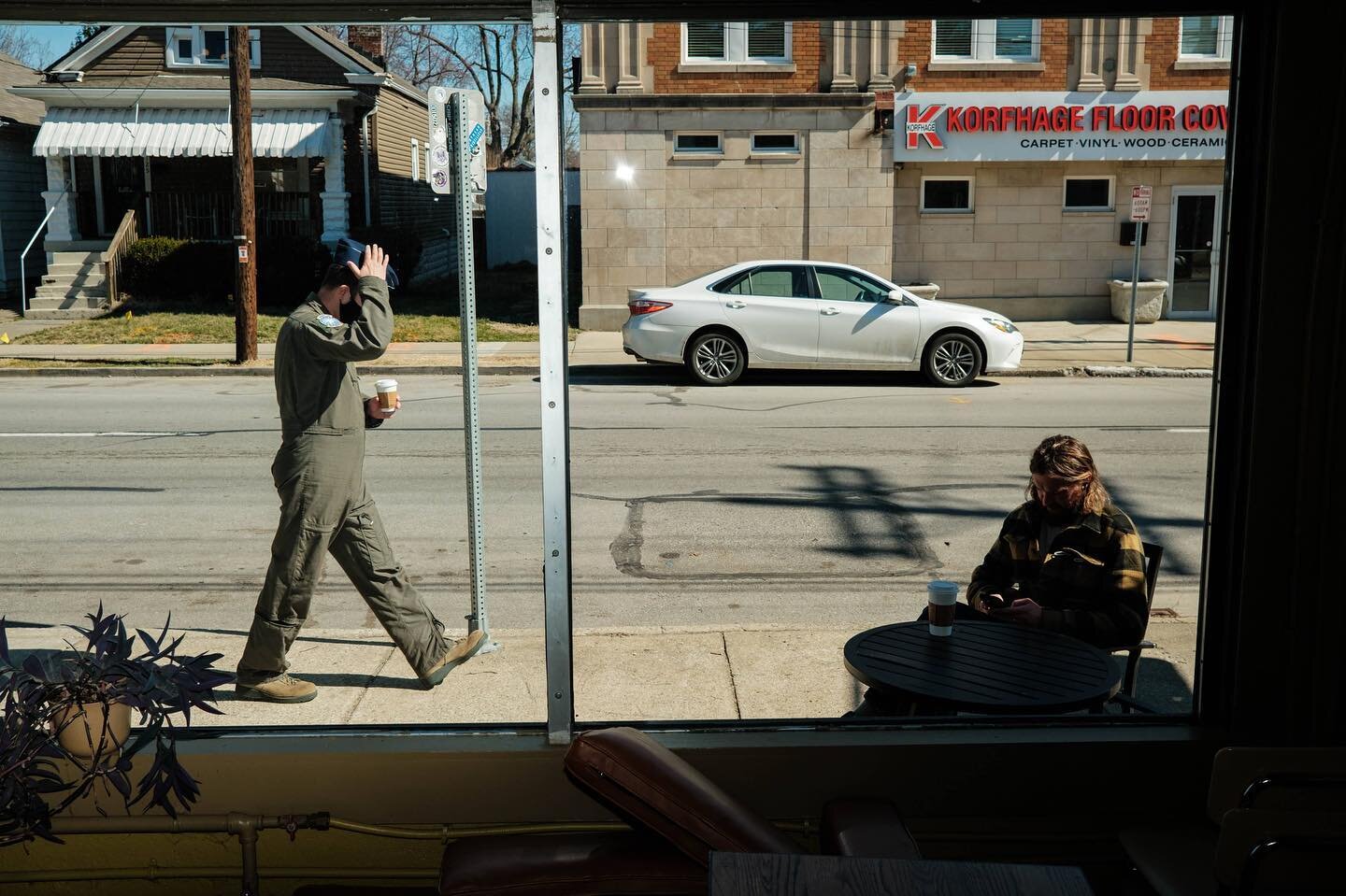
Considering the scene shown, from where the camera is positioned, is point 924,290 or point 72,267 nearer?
point 924,290

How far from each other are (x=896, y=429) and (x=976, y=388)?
3.78 m

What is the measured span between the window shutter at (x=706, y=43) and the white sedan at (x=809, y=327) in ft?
25.5

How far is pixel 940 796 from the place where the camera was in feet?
11.7

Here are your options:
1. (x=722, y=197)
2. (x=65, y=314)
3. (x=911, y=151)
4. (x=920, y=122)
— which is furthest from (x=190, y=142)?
(x=920, y=122)

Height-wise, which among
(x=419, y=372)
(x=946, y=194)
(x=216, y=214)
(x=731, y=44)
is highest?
(x=731, y=44)

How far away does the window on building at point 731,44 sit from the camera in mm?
21922

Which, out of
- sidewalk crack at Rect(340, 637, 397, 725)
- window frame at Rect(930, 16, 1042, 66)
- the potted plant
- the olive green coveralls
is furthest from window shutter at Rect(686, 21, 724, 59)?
the potted plant

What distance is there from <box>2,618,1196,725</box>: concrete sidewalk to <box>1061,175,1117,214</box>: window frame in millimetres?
18131

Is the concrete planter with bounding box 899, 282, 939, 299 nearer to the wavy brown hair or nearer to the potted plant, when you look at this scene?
the wavy brown hair

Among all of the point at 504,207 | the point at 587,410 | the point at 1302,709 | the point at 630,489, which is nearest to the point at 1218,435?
the point at 1302,709

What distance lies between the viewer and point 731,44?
22000 millimetres

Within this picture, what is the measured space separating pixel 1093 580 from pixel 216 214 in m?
24.7

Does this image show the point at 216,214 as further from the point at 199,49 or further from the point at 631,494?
the point at 631,494

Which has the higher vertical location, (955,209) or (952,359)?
(955,209)
